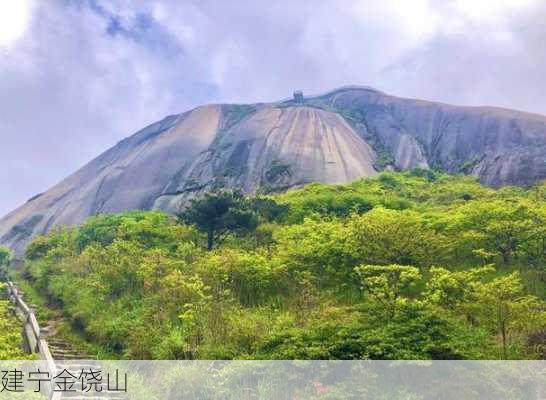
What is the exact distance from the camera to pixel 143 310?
1266 cm

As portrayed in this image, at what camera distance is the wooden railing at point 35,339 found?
934 cm

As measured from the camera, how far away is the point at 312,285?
12781 mm

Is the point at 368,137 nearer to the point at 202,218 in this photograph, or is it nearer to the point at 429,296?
the point at 202,218

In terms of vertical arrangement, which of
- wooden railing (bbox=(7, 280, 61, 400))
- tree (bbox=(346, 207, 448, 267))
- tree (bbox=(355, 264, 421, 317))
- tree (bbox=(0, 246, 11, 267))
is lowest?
wooden railing (bbox=(7, 280, 61, 400))

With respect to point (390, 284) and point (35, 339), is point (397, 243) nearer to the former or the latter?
point (390, 284)

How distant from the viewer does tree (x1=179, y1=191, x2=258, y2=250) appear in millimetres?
17703

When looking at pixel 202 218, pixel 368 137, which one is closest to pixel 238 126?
pixel 368 137

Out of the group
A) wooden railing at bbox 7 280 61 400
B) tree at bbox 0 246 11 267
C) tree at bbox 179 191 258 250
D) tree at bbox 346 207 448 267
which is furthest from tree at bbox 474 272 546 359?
tree at bbox 0 246 11 267

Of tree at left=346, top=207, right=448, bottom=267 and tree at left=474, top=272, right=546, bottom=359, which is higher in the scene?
tree at left=346, top=207, right=448, bottom=267

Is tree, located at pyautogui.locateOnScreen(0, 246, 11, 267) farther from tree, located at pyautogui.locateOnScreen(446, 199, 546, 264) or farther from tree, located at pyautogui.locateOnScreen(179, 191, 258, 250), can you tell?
tree, located at pyautogui.locateOnScreen(446, 199, 546, 264)

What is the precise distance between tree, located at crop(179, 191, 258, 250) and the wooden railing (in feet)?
17.5

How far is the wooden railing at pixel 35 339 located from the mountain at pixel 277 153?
1803 cm

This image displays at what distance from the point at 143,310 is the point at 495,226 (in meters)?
7.85

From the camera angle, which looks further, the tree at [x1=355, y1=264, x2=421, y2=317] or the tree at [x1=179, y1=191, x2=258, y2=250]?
the tree at [x1=179, y1=191, x2=258, y2=250]
